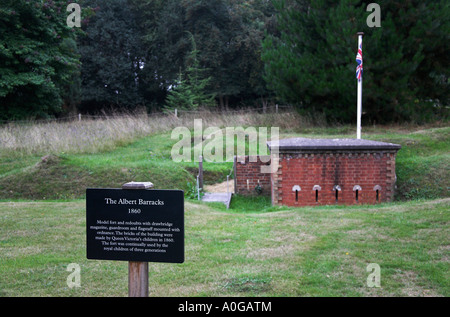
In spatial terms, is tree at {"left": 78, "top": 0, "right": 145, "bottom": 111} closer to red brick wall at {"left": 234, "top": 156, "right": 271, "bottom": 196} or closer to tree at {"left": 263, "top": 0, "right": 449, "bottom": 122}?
tree at {"left": 263, "top": 0, "right": 449, "bottom": 122}

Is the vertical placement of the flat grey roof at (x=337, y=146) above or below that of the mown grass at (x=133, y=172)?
above

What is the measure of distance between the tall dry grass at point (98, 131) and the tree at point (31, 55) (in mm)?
5002

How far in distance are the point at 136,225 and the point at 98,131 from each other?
50.1 ft

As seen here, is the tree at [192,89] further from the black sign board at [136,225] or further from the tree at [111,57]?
the black sign board at [136,225]

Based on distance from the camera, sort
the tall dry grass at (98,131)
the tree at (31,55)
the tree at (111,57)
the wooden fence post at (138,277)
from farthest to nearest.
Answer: the tree at (111,57)
the tree at (31,55)
the tall dry grass at (98,131)
the wooden fence post at (138,277)

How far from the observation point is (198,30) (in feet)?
132

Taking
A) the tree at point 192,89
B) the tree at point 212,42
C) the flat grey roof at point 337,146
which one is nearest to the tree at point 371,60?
the flat grey roof at point 337,146

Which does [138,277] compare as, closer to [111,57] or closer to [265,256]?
[265,256]

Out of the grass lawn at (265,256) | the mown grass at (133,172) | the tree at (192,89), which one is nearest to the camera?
the grass lawn at (265,256)

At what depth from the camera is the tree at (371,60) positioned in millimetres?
19094

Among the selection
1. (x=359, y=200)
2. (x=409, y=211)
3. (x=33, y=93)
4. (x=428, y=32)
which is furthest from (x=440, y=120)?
(x=33, y=93)

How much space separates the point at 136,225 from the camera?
4.09 metres

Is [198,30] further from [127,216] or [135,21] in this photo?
[127,216]

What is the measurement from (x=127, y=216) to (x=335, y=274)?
9.23 ft
